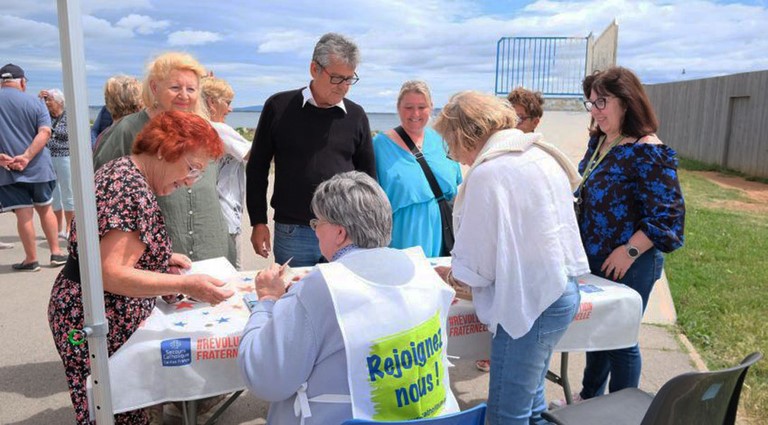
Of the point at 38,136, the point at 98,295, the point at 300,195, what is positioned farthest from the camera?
the point at 38,136

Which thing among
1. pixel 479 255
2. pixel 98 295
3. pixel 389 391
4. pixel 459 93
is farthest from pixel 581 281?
pixel 98 295

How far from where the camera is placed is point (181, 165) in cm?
203

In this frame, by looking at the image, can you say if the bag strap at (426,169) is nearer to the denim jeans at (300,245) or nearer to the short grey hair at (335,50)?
the short grey hair at (335,50)

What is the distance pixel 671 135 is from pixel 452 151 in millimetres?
23639

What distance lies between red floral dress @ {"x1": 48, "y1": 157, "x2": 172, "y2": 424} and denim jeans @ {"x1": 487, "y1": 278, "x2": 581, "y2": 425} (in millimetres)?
1290

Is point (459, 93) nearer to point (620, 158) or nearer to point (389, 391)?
point (620, 158)

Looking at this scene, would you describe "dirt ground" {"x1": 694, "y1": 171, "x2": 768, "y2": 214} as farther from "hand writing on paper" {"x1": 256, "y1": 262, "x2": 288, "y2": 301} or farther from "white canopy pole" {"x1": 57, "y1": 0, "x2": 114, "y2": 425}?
"white canopy pole" {"x1": 57, "y1": 0, "x2": 114, "y2": 425}

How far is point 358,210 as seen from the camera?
5.21 ft

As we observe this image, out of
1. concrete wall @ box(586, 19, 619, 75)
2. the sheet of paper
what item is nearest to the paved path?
the sheet of paper

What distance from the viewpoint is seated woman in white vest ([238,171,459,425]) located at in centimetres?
144

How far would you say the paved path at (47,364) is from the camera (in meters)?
3.15

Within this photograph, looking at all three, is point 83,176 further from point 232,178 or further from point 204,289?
point 232,178

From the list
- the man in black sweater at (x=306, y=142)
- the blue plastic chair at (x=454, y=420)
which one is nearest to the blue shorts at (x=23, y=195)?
the man in black sweater at (x=306, y=142)

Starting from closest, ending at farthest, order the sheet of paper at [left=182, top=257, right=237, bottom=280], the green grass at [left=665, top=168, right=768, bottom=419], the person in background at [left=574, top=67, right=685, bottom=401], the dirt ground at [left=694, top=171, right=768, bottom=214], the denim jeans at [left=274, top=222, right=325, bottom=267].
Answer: the sheet of paper at [left=182, top=257, right=237, bottom=280] < the person in background at [left=574, top=67, right=685, bottom=401] < the denim jeans at [left=274, top=222, right=325, bottom=267] < the green grass at [left=665, top=168, right=768, bottom=419] < the dirt ground at [left=694, top=171, right=768, bottom=214]
